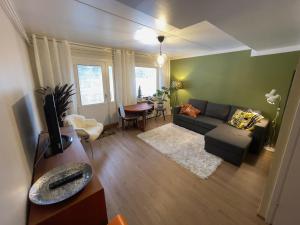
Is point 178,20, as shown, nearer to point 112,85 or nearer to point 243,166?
point 243,166

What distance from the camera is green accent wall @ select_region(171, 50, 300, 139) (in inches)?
114

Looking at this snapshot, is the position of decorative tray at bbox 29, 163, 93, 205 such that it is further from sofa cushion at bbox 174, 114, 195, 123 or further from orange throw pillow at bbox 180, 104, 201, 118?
orange throw pillow at bbox 180, 104, 201, 118

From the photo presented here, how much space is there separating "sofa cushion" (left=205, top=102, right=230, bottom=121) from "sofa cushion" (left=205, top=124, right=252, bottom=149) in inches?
30.0

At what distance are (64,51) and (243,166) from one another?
4345 mm

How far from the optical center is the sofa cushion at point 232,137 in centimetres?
235

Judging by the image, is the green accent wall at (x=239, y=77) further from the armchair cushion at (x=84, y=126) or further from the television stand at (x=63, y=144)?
the television stand at (x=63, y=144)

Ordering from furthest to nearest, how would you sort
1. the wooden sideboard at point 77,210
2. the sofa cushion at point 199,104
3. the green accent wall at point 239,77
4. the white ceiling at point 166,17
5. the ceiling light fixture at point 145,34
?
1. the sofa cushion at point 199,104
2. the green accent wall at point 239,77
3. the ceiling light fixture at point 145,34
4. the white ceiling at point 166,17
5. the wooden sideboard at point 77,210

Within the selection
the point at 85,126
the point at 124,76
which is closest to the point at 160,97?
the point at 124,76

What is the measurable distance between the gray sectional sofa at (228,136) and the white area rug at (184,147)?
20cm

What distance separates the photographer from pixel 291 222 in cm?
127

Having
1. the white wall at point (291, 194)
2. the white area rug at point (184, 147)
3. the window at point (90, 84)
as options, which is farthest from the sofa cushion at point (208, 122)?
the window at point (90, 84)

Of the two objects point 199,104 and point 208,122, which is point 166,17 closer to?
point 208,122

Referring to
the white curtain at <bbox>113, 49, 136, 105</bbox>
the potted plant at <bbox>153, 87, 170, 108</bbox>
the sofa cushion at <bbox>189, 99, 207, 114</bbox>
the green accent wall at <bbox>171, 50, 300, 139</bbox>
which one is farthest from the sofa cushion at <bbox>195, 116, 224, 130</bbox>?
the white curtain at <bbox>113, 49, 136, 105</bbox>

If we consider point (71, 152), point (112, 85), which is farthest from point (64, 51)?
point (71, 152)
